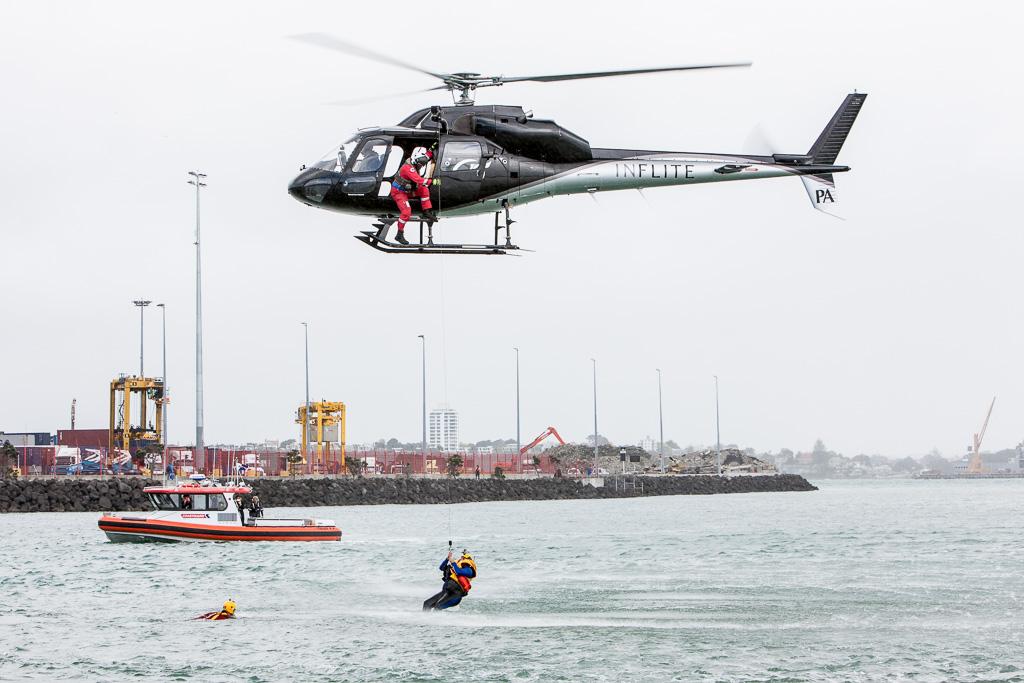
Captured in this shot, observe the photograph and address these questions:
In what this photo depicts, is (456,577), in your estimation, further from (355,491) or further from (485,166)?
(355,491)

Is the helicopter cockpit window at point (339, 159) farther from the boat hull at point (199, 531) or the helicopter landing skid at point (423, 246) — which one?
the boat hull at point (199, 531)

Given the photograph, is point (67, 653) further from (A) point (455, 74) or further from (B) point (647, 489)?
(B) point (647, 489)

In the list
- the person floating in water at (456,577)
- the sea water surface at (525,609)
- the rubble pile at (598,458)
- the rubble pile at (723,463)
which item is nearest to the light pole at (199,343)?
the sea water surface at (525,609)

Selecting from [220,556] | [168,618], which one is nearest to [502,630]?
[168,618]

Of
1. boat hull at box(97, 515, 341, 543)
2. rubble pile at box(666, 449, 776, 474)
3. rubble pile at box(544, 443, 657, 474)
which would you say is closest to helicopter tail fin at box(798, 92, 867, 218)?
boat hull at box(97, 515, 341, 543)

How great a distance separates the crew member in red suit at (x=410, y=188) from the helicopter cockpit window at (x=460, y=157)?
1.02 ft

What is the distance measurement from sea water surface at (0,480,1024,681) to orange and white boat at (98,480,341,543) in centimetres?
77

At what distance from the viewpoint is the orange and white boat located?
159 ft

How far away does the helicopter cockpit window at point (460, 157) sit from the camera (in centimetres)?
2288

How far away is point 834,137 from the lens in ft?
90.3

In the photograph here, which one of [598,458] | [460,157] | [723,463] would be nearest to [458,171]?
[460,157]

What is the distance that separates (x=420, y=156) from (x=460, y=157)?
2.49ft

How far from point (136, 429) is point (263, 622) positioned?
74439mm

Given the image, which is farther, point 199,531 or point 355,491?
point 355,491
